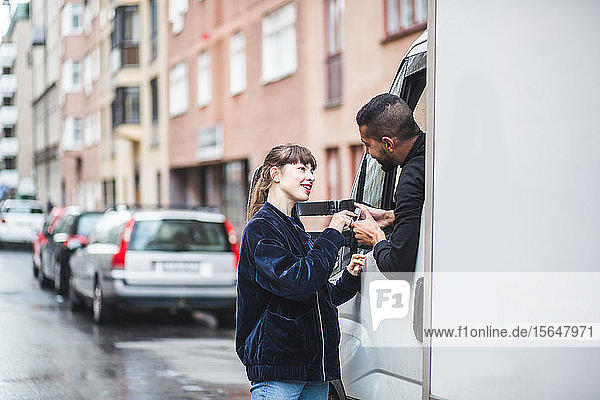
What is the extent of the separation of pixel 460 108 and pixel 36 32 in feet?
250

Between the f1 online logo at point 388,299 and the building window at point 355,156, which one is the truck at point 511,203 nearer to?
the f1 online logo at point 388,299

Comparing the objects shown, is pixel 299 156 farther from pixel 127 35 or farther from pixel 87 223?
pixel 127 35

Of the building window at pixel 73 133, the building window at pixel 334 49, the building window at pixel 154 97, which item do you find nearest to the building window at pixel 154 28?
the building window at pixel 154 97

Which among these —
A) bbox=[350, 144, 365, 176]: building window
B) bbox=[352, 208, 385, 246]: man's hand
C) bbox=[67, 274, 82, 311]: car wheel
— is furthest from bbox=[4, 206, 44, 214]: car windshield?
bbox=[352, 208, 385, 246]: man's hand

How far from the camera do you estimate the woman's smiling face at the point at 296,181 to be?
4379 mm

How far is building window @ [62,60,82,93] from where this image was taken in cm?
6049

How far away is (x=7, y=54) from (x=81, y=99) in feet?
149

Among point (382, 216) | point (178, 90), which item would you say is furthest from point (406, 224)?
point (178, 90)

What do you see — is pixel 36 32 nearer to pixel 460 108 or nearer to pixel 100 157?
pixel 100 157

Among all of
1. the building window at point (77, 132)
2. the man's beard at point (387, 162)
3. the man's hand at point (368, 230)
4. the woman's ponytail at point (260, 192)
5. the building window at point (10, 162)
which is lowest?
the man's hand at point (368, 230)

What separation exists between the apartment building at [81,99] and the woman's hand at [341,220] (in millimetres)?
50621

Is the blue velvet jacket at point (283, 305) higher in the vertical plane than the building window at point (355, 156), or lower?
lower

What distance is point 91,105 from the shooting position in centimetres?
5669

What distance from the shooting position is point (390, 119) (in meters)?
4.33
